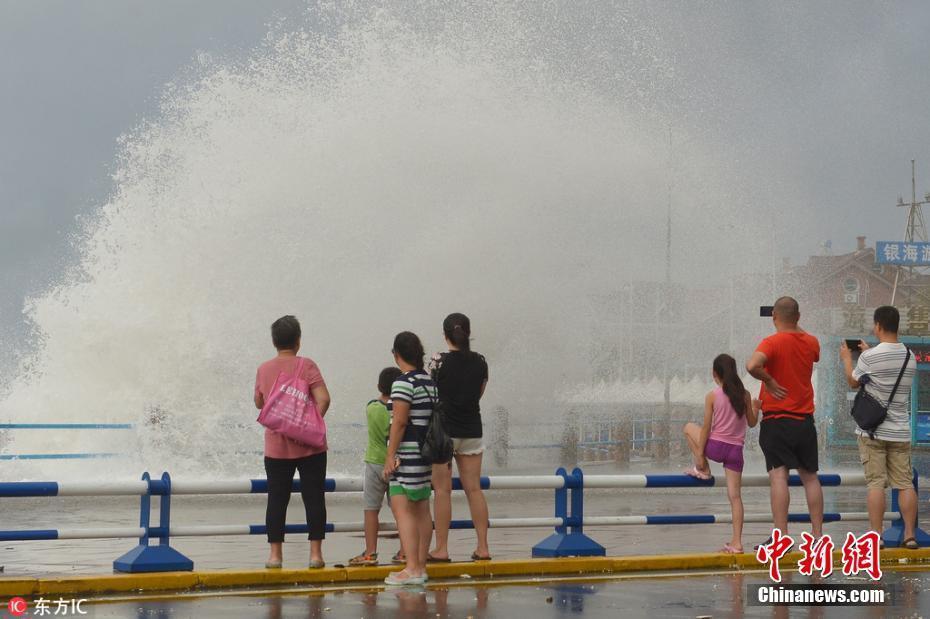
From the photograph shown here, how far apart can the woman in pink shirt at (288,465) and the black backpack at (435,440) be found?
35.3 inches

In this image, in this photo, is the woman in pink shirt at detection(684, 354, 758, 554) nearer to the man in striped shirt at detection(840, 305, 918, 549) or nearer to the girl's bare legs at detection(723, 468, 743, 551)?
the girl's bare legs at detection(723, 468, 743, 551)

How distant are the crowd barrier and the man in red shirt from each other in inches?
15.5

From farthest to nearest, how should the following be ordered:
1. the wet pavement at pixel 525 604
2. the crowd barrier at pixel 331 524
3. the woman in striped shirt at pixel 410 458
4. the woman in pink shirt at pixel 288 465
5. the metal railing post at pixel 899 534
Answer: the metal railing post at pixel 899 534
the woman in pink shirt at pixel 288 465
the crowd barrier at pixel 331 524
the woman in striped shirt at pixel 410 458
the wet pavement at pixel 525 604

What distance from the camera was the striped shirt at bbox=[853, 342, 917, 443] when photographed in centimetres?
1124

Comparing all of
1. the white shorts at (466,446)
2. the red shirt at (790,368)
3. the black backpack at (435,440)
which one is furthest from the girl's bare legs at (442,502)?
the red shirt at (790,368)

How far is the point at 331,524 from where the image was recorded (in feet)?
33.9

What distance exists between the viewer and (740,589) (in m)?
9.45

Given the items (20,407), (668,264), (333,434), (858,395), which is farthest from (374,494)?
(668,264)

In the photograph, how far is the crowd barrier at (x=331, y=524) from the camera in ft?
30.8

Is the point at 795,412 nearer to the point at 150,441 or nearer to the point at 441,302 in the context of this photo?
the point at 150,441

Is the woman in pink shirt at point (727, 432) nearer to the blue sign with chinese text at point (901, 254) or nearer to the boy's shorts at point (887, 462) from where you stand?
the boy's shorts at point (887, 462)

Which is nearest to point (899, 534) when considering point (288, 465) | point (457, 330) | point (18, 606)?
point (457, 330)

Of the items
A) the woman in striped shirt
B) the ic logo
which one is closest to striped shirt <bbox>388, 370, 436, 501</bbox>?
the woman in striped shirt

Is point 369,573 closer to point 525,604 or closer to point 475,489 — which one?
point 475,489
